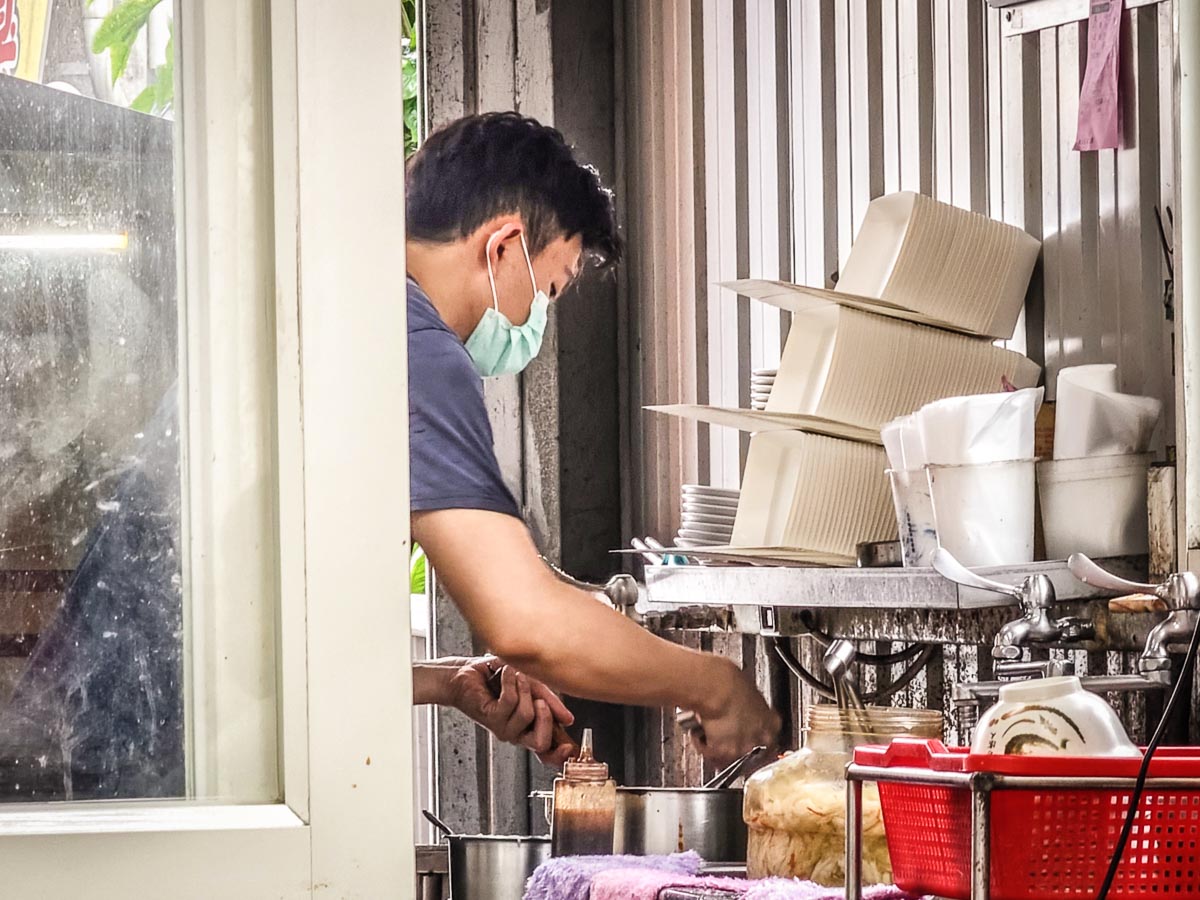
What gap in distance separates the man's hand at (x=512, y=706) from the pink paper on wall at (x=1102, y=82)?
1.67 metres

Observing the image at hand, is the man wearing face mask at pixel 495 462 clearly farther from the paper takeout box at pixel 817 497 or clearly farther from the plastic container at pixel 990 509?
the plastic container at pixel 990 509

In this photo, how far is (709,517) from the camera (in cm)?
253

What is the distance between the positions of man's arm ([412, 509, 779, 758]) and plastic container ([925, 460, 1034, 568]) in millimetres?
1149

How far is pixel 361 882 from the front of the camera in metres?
1.00

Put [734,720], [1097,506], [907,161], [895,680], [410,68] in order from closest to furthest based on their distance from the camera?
[1097,506], [895,680], [907,161], [734,720], [410,68]

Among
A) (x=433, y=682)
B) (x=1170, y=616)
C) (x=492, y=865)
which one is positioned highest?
(x=1170, y=616)

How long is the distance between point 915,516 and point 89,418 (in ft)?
3.52

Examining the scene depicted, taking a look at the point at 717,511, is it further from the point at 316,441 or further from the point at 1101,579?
the point at 316,441

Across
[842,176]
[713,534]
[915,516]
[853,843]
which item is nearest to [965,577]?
[915,516]

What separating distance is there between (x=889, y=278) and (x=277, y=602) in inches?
47.4

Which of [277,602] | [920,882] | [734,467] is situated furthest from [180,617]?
[734,467]

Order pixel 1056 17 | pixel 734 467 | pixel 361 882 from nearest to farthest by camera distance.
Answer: pixel 361 882 → pixel 1056 17 → pixel 734 467

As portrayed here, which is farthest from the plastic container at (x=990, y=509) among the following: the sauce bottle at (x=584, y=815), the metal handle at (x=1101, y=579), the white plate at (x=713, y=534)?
the white plate at (x=713, y=534)

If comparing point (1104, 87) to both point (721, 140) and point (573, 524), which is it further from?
point (573, 524)
